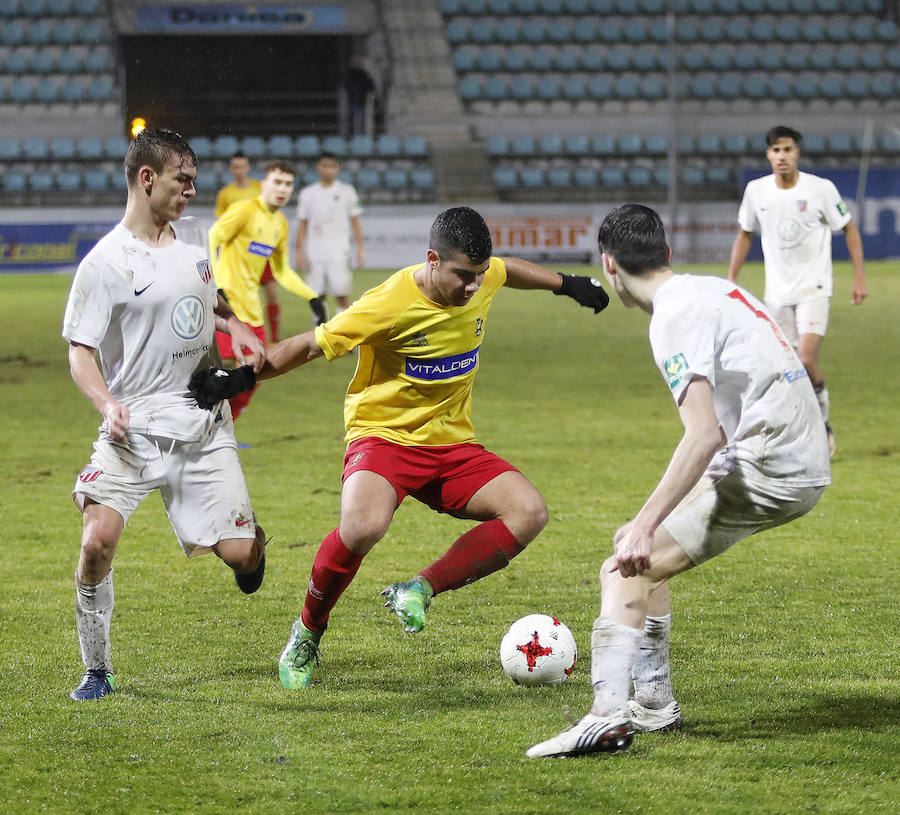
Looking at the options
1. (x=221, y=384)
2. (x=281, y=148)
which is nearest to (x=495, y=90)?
(x=281, y=148)

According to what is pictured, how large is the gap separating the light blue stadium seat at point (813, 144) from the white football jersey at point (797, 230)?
2180cm

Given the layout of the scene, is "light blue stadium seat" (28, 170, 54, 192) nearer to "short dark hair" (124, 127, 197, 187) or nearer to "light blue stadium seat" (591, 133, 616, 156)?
"light blue stadium seat" (591, 133, 616, 156)

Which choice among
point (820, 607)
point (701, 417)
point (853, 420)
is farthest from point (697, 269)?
point (701, 417)

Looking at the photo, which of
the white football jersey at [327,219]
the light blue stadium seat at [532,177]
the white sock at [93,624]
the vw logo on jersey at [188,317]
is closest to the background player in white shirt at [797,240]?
the vw logo on jersey at [188,317]

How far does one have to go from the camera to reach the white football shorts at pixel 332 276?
1563cm

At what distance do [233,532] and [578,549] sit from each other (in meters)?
2.22

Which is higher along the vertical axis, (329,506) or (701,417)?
(701,417)

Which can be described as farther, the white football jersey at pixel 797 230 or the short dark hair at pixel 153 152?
the white football jersey at pixel 797 230

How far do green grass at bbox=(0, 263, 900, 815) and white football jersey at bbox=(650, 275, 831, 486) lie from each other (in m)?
0.80

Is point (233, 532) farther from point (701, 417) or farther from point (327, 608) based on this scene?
point (701, 417)

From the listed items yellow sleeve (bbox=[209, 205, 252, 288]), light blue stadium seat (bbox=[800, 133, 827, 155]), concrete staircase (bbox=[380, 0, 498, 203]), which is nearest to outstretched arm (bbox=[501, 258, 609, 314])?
yellow sleeve (bbox=[209, 205, 252, 288])

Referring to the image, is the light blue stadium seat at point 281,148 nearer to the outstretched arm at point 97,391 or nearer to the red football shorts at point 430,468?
the red football shorts at point 430,468

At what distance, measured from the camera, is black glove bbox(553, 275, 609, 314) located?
4887mm

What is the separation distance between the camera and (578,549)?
614cm
